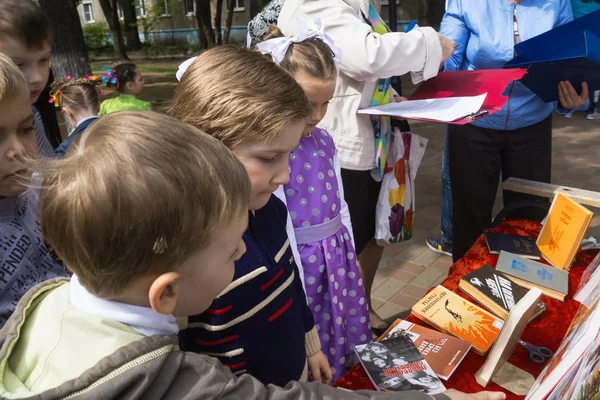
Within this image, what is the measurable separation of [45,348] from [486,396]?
0.89m

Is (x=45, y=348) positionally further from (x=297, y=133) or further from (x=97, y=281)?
(x=297, y=133)

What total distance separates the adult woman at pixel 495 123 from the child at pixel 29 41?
1.76m

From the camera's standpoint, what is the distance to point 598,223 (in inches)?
138

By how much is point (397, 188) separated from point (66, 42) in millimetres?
6264

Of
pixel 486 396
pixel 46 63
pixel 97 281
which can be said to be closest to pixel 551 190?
pixel 486 396

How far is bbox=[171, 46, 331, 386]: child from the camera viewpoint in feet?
3.53

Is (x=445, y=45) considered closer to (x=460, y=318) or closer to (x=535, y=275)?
(x=535, y=275)

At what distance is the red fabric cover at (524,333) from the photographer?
3.99 feet

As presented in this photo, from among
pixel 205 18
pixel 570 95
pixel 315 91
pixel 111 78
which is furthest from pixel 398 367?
pixel 205 18

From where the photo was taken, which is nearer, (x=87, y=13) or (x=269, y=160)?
(x=269, y=160)

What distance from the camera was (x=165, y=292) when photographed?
0.72m

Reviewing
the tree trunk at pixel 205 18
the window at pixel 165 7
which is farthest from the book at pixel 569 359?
the window at pixel 165 7

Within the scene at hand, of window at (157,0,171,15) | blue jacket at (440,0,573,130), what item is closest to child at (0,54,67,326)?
blue jacket at (440,0,573,130)

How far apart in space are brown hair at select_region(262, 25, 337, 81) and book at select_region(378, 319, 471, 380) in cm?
80
